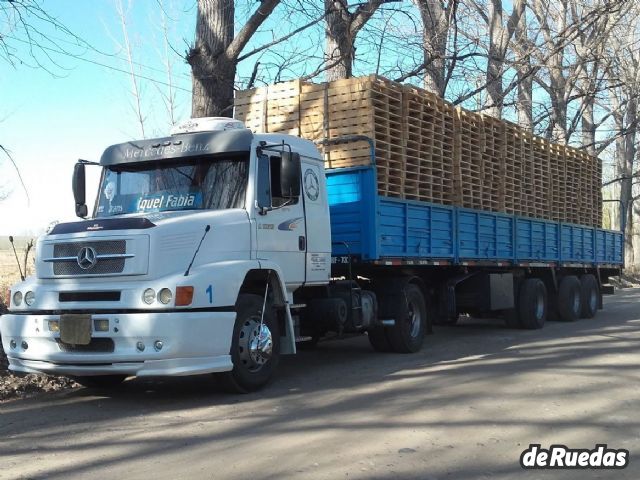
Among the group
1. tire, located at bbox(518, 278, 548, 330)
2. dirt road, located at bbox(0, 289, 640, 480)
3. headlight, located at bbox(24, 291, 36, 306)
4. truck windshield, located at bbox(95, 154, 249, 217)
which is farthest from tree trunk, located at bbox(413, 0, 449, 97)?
headlight, located at bbox(24, 291, 36, 306)

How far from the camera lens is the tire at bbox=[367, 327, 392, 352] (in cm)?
1091

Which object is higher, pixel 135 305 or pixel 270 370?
pixel 135 305

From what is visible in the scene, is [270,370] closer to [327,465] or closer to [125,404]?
[125,404]

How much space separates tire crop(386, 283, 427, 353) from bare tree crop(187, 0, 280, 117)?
4566mm

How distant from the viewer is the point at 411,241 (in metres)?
10.9

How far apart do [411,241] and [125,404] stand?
17.0 feet

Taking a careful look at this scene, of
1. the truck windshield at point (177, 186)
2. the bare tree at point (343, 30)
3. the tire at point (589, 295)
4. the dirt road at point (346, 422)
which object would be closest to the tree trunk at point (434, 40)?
the bare tree at point (343, 30)

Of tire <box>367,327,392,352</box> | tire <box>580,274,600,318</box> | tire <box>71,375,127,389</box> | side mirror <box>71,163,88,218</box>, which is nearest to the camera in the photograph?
tire <box>71,375,127,389</box>

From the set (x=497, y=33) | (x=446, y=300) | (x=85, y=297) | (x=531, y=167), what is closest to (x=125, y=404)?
(x=85, y=297)

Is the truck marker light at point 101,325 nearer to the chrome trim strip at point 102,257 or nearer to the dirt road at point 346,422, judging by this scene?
the chrome trim strip at point 102,257

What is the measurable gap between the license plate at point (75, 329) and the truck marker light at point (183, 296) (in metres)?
0.97

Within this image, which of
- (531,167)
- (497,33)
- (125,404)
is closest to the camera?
(125,404)

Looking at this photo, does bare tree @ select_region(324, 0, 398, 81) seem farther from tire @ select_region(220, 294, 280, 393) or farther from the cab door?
tire @ select_region(220, 294, 280, 393)

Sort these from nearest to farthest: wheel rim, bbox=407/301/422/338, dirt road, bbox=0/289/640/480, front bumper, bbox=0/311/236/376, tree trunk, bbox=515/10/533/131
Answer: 1. dirt road, bbox=0/289/640/480
2. front bumper, bbox=0/311/236/376
3. wheel rim, bbox=407/301/422/338
4. tree trunk, bbox=515/10/533/131
